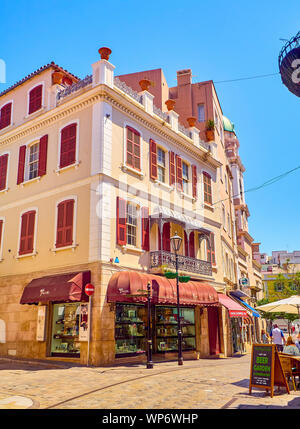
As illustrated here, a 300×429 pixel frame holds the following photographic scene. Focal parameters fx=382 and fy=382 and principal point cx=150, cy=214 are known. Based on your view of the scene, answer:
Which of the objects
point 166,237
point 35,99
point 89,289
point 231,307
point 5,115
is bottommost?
point 231,307

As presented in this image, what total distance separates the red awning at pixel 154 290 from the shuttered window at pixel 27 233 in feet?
16.5

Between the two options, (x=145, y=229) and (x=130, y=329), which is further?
(x=145, y=229)

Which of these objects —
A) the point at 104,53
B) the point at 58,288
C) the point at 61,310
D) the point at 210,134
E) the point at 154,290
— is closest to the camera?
the point at 58,288

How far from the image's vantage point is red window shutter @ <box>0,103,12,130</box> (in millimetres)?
20906

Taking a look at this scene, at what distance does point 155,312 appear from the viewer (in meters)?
17.5

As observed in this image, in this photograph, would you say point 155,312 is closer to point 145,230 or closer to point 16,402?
point 145,230

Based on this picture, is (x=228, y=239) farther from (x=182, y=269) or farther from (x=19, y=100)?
(x=19, y=100)

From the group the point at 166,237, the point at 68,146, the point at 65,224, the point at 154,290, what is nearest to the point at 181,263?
→ the point at 166,237

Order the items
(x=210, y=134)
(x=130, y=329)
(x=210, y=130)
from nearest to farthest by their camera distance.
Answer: (x=130, y=329) → (x=210, y=134) → (x=210, y=130)

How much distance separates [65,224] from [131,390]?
28.5 feet

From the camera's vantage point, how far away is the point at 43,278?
15766 mm

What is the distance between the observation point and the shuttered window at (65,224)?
1586 centimetres

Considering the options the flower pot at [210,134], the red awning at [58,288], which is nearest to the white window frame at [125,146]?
the red awning at [58,288]

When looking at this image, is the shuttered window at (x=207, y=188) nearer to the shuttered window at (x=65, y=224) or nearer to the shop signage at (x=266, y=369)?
the shuttered window at (x=65, y=224)
